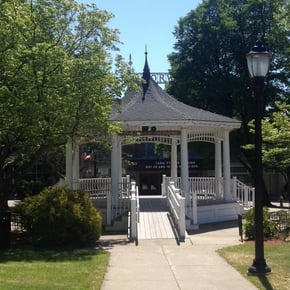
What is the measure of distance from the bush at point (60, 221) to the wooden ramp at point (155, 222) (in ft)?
6.65

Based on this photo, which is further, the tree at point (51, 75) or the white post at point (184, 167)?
the white post at point (184, 167)

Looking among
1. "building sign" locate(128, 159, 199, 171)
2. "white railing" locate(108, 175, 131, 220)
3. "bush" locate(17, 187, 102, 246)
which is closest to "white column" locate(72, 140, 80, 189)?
"white railing" locate(108, 175, 131, 220)

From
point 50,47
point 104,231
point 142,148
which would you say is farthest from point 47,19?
point 142,148

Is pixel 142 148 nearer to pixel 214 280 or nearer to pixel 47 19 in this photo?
pixel 47 19

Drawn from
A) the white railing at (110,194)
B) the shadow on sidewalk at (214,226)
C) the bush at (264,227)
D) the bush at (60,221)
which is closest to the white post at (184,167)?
the shadow on sidewalk at (214,226)

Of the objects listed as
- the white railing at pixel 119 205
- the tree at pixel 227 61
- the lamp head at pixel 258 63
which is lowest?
the white railing at pixel 119 205

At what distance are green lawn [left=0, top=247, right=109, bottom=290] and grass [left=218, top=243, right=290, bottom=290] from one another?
9.46 feet

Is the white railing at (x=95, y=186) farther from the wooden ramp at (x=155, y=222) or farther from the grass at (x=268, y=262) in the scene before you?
the grass at (x=268, y=262)

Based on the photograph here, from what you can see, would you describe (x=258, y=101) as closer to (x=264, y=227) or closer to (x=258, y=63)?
(x=258, y=63)

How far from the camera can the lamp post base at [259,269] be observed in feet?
34.2

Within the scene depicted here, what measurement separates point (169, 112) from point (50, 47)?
9.16 metres

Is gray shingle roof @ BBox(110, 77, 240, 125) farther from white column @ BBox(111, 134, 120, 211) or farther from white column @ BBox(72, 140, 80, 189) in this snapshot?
white column @ BBox(72, 140, 80, 189)

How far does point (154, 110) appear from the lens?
23.1 m

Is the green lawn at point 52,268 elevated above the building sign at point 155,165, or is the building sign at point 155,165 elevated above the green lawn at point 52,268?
the building sign at point 155,165
